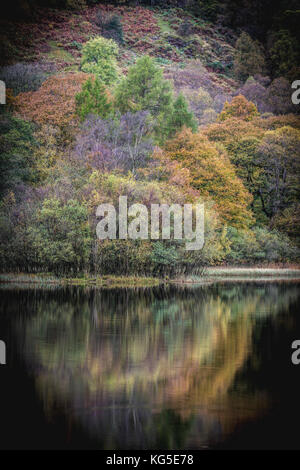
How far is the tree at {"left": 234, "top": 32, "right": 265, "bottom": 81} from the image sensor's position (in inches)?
4303

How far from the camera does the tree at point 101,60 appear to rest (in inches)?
3049

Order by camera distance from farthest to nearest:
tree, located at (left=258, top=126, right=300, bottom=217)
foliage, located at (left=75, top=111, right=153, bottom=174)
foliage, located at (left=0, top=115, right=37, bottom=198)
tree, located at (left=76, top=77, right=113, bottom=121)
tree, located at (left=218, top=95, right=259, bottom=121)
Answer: tree, located at (left=218, top=95, right=259, bottom=121) → tree, located at (left=258, top=126, right=300, bottom=217) → tree, located at (left=76, top=77, right=113, bottom=121) → foliage, located at (left=0, top=115, right=37, bottom=198) → foliage, located at (left=75, top=111, right=153, bottom=174)

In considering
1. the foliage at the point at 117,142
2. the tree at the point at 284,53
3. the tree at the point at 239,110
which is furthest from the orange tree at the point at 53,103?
the tree at the point at 284,53

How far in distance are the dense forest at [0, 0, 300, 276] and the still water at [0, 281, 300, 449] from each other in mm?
12637

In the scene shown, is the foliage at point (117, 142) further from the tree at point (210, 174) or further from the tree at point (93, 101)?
the tree at point (93, 101)

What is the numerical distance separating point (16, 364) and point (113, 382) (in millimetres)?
2935

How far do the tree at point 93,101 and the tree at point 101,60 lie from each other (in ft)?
59.3

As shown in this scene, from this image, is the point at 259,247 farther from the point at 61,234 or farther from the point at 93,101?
the point at 61,234

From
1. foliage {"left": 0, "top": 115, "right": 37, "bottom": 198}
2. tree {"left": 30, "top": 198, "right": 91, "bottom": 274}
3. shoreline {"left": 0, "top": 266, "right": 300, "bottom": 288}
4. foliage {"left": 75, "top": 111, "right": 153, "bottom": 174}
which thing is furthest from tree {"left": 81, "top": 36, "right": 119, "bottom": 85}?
tree {"left": 30, "top": 198, "right": 91, "bottom": 274}

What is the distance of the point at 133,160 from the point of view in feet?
167

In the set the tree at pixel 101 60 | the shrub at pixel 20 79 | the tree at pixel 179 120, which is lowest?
the tree at pixel 179 120

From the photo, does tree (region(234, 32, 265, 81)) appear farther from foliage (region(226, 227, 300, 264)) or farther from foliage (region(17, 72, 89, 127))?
foliage (region(226, 227, 300, 264))

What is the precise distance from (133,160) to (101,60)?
32.2 m
